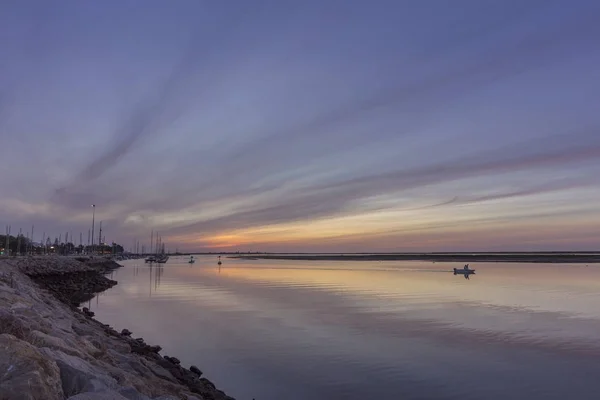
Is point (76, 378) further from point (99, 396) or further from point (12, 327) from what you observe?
point (12, 327)

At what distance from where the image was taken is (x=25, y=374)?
20.9 ft

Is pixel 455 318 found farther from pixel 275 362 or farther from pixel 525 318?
pixel 275 362

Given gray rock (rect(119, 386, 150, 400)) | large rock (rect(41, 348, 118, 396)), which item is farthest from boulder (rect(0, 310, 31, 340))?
gray rock (rect(119, 386, 150, 400))

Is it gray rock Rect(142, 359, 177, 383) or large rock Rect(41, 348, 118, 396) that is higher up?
large rock Rect(41, 348, 118, 396)

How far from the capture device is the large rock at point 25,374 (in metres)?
6.05

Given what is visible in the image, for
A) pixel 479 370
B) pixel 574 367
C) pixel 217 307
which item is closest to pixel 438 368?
pixel 479 370

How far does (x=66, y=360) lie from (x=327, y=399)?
7.70 meters

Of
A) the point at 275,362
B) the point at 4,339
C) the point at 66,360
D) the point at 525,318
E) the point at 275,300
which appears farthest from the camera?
the point at 275,300

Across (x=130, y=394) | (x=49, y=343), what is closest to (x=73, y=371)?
(x=130, y=394)

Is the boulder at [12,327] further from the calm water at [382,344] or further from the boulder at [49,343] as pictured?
the calm water at [382,344]

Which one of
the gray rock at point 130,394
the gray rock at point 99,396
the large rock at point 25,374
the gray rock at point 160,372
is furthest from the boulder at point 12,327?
the gray rock at point 160,372

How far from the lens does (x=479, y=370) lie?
16000mm

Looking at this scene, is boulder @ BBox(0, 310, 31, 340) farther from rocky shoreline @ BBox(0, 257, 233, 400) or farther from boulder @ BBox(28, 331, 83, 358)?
boulder @ BBox(28, 331, 83, 358)

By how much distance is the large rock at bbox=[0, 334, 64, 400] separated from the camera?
6047 mm
